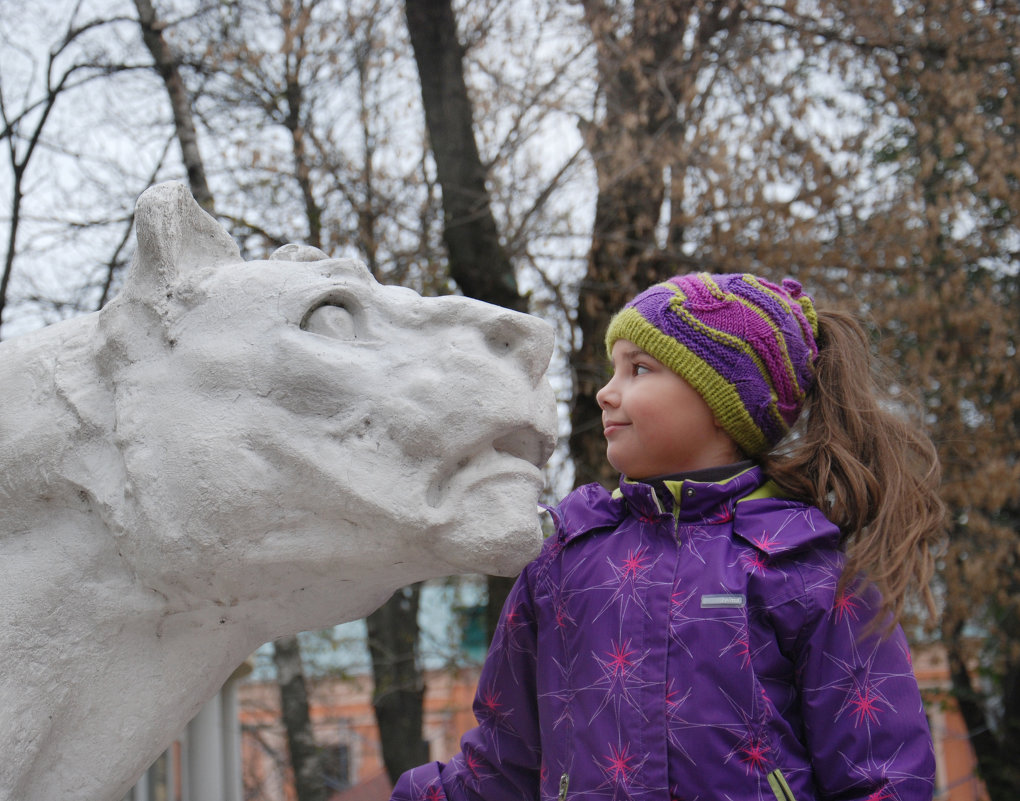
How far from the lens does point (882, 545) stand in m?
1.73

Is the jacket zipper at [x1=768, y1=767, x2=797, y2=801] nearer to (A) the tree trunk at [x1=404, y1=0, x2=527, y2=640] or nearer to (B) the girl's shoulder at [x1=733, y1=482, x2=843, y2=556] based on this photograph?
(B) the girl's shoulder at [x1=733, y1=482, x2=843, y2=556]

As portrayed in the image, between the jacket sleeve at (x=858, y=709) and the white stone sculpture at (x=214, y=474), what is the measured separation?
554 mm

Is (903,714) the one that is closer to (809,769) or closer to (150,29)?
(809,769)

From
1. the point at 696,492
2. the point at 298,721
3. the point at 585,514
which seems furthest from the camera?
the point at 298,721

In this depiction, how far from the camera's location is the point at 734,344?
5.94 feet

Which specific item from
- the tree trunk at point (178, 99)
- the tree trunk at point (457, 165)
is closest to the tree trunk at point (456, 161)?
the tree trunk at point (457, 165)

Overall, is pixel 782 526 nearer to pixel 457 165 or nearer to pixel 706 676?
pixel 706 676

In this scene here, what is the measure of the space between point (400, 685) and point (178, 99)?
393cm

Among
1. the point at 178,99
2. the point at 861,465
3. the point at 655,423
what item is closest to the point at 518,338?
the point at 655,423

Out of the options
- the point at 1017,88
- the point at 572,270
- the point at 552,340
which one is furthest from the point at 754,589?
the point at 1017,88

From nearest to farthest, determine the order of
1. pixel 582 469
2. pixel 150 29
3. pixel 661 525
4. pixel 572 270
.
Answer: pixel 661 525 → pixel 150 29 → pixel 582 469 → pixel 572 270

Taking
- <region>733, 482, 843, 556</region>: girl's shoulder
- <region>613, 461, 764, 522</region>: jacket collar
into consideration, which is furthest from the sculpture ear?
<region>733, 482, 843, 556</region>: girl's shoulder

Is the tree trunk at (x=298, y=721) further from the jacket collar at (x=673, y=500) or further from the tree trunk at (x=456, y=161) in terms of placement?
the jacket collar at (x=673, y=500)

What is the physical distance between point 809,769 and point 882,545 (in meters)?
0.39
